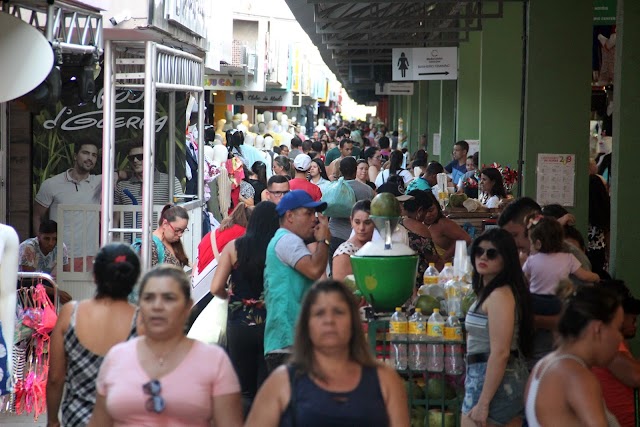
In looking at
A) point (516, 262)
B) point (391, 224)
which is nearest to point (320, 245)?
point (391, 224)

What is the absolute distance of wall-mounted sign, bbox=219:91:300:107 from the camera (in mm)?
33406

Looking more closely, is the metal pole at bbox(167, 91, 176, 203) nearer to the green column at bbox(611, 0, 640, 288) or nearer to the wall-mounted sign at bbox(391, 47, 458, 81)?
the green column at bbox(611, 0, 640, 288)

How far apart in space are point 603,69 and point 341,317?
43.0 feet

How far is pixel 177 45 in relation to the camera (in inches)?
491

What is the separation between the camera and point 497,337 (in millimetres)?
6113

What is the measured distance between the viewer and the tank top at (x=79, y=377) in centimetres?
551

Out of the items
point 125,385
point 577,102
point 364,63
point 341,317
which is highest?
point 364,63

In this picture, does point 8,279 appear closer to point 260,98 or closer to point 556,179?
point 556,179

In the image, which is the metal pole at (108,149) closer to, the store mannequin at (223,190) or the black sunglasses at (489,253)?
the black sunglasses at (489,253)

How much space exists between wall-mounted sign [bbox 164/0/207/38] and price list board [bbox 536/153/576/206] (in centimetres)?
417

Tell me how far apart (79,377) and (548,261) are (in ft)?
11.3

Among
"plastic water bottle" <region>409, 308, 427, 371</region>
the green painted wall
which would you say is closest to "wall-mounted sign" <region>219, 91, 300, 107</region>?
the green painted wall

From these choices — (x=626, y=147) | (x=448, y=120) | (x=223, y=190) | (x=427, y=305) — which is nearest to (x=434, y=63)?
(x=223, y=190)

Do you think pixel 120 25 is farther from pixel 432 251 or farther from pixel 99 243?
pixel 432 251
